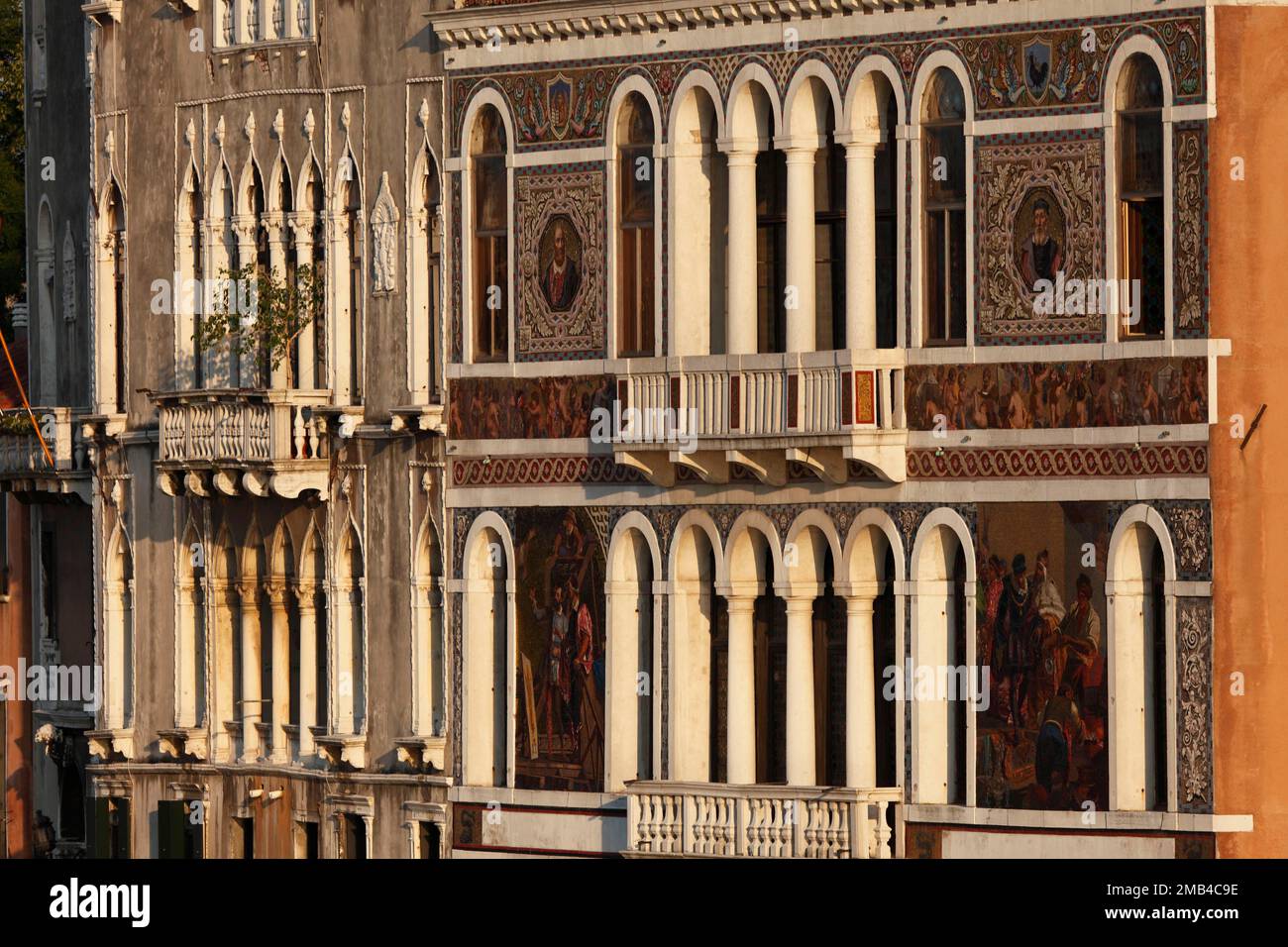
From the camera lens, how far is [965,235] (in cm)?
5109

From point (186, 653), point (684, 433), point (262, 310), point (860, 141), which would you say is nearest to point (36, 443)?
point (186, 653)

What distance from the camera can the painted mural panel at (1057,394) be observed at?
4928 cm

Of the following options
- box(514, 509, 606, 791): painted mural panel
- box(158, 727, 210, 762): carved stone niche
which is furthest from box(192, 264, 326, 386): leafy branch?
box(158, 727, 210, 762): carved stone niche

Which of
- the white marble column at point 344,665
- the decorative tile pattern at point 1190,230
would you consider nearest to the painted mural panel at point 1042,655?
the decorative tile pattern at point 1190,230

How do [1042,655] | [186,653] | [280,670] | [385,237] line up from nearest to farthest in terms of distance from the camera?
[1042,655], [385,237], [280,670], [186,653]

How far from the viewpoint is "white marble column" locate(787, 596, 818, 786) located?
52750 millimetres

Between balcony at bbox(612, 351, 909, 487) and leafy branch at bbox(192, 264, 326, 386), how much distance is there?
6.12m

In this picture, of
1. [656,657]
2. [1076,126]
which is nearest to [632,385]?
[656,657]

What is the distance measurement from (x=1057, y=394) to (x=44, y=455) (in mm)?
18994

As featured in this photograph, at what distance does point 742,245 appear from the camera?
53094mm

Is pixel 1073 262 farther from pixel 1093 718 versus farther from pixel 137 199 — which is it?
pixel 137 199

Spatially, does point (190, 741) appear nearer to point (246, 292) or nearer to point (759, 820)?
point (246, 292)

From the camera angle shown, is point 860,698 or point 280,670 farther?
point 280,670
